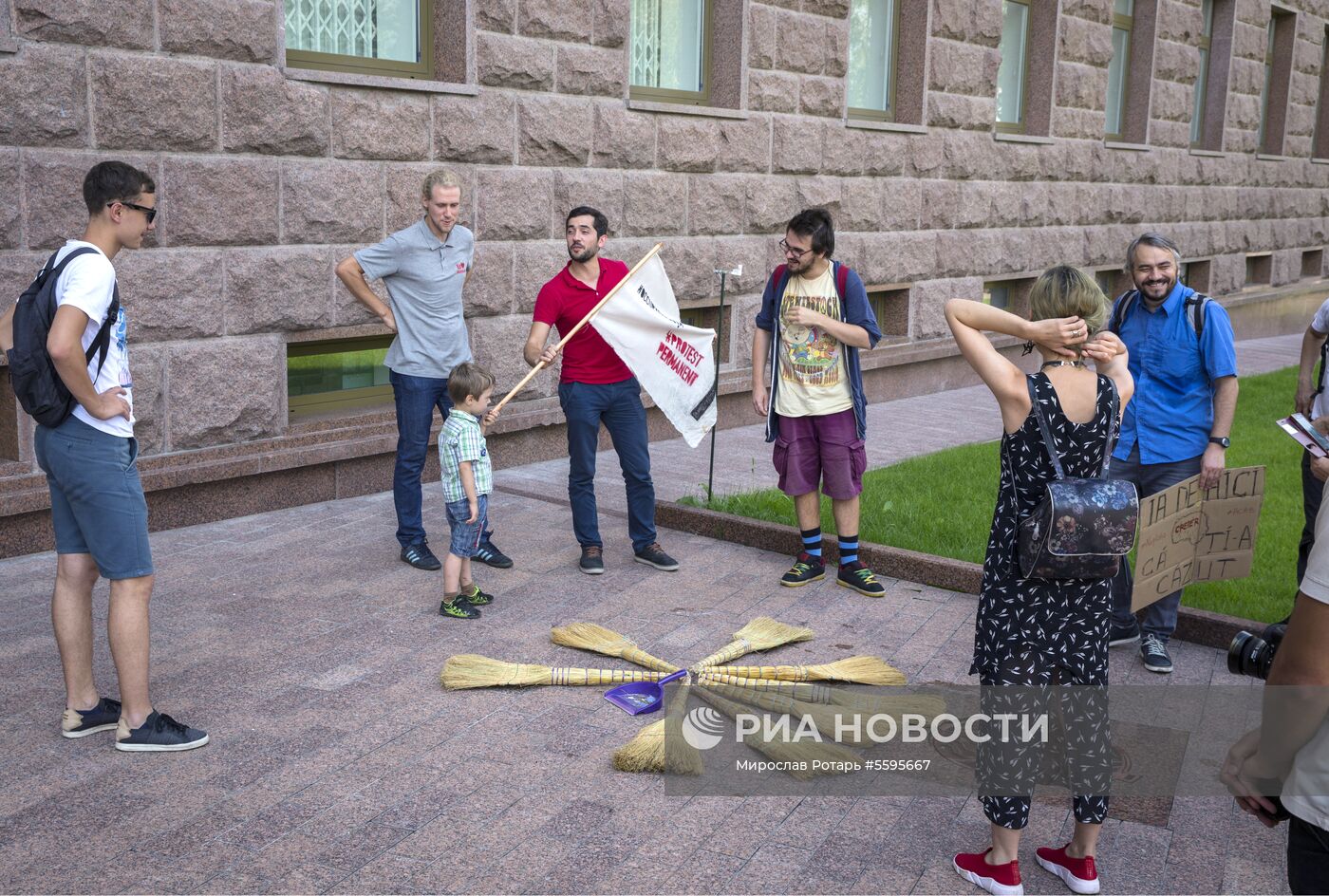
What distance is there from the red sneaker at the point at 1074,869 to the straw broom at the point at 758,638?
69.8 inches

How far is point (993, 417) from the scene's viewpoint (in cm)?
1229

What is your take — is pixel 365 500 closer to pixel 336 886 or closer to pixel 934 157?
pixel 336 886

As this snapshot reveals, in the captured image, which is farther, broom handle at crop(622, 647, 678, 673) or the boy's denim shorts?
the boy's denim shorts

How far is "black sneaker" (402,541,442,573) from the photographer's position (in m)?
→ 6.68

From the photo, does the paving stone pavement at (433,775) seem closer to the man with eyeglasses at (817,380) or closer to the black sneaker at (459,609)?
the black sneaker at (459,609)

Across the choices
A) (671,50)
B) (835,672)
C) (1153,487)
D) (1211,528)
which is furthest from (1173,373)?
(671,50)

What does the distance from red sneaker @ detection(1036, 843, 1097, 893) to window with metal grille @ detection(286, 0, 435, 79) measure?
6.31 m

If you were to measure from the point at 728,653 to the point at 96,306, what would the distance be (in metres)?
2.74

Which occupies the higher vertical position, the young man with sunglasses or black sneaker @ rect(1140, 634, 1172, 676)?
the young man with sunglasses

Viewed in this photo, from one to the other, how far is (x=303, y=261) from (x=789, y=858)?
5.25 metres

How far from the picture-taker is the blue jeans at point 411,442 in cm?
681

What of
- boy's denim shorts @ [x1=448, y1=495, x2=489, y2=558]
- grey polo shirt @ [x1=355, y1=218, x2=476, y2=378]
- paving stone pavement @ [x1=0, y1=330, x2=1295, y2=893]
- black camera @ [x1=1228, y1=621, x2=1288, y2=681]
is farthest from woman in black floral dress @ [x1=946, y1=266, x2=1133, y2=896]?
grey polo shirt @ [x1=355, y1=218, x2=476, y2=378]

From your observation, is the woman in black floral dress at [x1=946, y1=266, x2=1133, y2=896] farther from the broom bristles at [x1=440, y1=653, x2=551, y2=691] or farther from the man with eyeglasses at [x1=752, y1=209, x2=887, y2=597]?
the man with eyeglasses at [x1=752, y1=209, x2=887, y2=597]

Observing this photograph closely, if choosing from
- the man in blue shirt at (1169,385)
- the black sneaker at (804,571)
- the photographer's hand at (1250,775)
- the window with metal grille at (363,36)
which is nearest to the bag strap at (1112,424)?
the photographer's hand at (1250,775)
